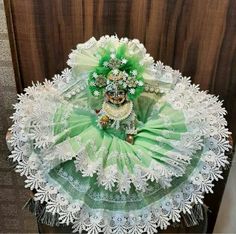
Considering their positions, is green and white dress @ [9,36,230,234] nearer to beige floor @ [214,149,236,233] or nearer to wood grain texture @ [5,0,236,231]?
wood grain texture @ [5,0,236,231]

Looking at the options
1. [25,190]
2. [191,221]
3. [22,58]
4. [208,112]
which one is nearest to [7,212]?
[25,190]

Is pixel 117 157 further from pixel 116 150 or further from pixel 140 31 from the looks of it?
pixel 140 31

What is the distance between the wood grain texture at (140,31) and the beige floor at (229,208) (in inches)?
11.6

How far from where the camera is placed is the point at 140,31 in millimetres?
967

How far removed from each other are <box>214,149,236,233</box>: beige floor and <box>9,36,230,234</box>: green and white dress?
37 centimetres

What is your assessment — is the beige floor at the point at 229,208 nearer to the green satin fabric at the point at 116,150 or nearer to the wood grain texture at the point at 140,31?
the wood grain texture at the point at 140,31

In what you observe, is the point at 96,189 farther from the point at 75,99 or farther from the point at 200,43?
the point at 200,43

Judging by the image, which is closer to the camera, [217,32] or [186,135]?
[186,135]

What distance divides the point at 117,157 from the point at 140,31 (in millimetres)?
349

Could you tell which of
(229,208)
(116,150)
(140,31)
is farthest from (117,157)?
(229,208)

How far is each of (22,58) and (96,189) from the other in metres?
0.42

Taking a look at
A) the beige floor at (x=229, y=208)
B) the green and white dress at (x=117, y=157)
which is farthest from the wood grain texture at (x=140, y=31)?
the beige floor at (x=229, y=208)

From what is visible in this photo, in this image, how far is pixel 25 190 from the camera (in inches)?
51.2

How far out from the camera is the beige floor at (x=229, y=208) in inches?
45.9
